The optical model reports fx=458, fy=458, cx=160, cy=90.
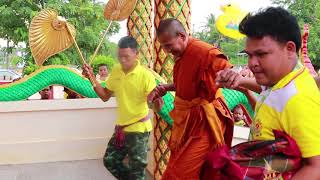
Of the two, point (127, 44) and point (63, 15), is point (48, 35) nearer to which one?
point (127, 44)

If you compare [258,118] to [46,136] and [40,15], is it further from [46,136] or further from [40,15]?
[46,136]

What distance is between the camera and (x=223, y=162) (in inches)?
56.1

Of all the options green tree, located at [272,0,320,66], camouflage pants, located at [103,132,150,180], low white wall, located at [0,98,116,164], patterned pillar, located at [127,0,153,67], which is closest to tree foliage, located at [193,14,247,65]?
green tree, located at [272,0,320,66]

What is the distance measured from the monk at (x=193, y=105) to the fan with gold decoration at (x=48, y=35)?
1102mm

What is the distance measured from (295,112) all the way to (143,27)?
4383 millimetres

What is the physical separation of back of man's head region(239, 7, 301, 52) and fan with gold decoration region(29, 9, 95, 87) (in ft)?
7.71

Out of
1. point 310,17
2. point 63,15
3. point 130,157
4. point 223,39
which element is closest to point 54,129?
point 130,157

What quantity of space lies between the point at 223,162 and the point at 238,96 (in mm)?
3157

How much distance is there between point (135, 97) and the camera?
350 centimetres

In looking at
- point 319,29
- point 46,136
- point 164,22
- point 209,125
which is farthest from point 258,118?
point 319,29

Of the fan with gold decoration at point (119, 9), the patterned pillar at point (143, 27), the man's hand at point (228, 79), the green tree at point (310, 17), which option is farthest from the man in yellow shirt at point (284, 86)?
the green tree at point (310, 17)

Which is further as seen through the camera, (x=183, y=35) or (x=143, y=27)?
(x=143, y=27)

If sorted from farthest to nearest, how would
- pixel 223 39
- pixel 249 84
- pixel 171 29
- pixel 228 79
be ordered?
pixel 223 39, pixel 171 29, pixel 249 84, pixel 228 79

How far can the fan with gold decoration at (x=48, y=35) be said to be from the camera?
3.59 m
